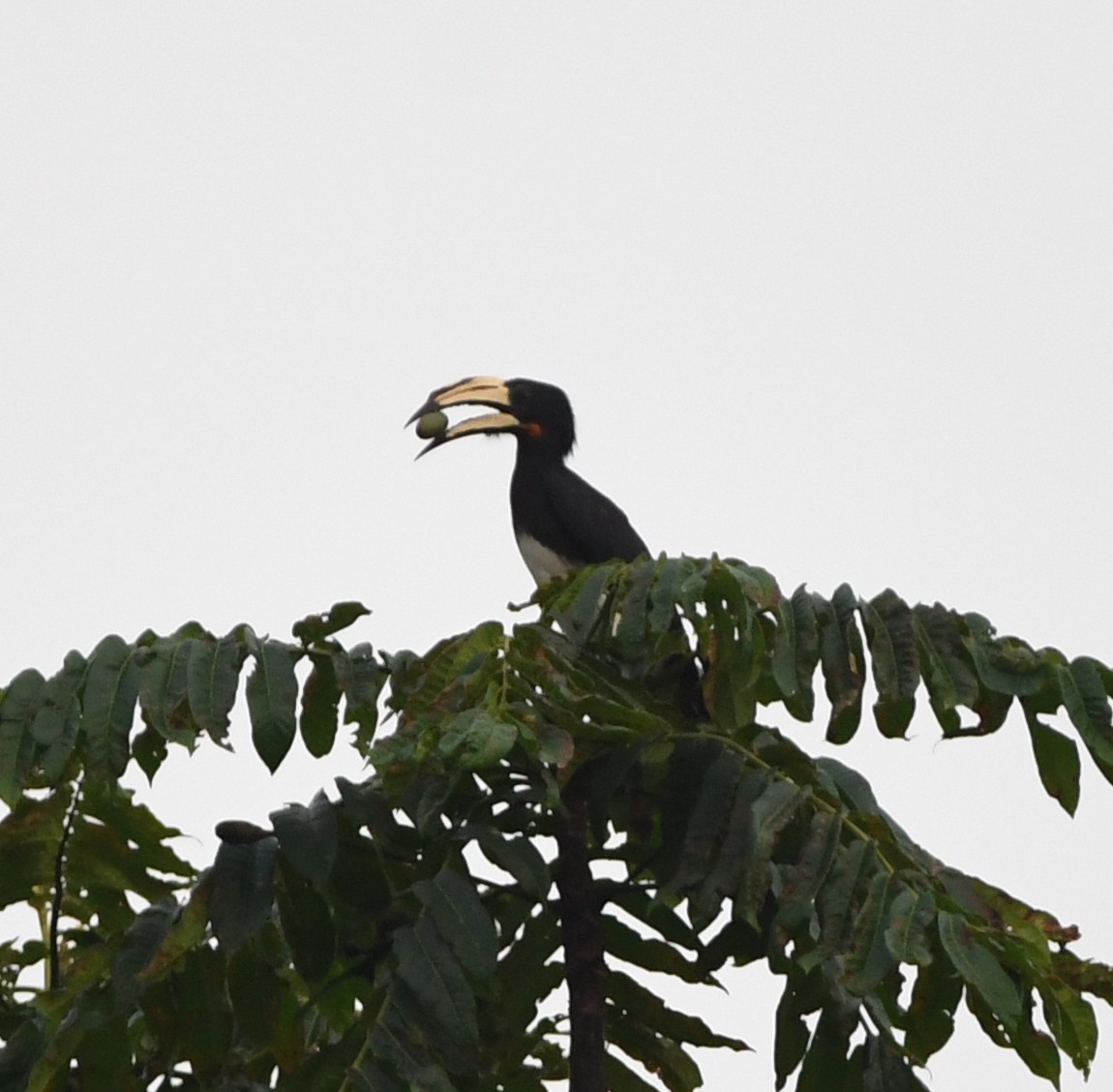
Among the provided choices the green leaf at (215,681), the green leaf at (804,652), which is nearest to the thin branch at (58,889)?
the green leaf at (215,681)

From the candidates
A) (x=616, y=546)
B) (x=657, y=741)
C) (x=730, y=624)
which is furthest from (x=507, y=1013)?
(x=616, y=546)

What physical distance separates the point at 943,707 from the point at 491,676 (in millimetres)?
815

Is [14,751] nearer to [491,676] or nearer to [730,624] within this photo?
[491,676]

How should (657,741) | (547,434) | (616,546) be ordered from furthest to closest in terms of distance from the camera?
(547,434), (616,546), (657,741)

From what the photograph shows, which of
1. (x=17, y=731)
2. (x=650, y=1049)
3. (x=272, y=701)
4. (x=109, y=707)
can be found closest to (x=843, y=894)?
(x=650, y=1049)

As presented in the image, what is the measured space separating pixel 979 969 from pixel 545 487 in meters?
3.87

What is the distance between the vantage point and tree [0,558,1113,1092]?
114 inches

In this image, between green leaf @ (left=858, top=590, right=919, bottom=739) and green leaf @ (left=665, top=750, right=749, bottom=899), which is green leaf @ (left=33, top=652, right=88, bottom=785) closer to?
green leaf @ (left=665, top=750, right=749, bottom=899)

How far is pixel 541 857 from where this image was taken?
10.2 feet

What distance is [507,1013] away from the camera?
347 centimetres

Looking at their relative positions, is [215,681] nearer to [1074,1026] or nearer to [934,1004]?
[934,1004]

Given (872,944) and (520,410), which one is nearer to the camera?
(872,944)

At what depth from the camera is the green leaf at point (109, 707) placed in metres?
3.15

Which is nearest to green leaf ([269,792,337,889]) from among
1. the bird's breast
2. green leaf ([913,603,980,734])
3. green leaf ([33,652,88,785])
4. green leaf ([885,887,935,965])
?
green leaf ([33,652,88,785])
